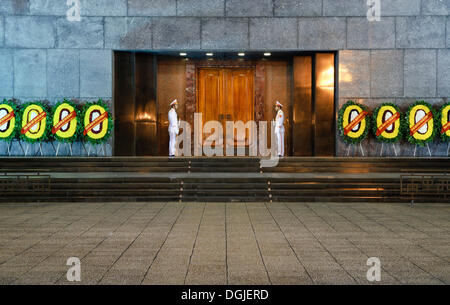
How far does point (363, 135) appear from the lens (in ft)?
64.5

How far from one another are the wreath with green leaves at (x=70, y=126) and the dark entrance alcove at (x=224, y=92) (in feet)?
5.10

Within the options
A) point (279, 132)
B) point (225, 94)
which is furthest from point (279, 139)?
point (225, 94)

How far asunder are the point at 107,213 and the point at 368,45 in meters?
13.5

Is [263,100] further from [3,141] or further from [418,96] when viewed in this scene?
[3,141]

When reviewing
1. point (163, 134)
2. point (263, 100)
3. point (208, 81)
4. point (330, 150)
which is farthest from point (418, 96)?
point (163, 134)

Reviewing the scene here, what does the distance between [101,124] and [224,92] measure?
19.0 feet

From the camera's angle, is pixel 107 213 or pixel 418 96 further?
pixel 418 96

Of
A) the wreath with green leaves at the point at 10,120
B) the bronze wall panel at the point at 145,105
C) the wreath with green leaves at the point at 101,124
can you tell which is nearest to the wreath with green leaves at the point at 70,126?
the wreath with green leaves at the point at 101,124

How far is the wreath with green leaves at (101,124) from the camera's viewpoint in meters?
19.5

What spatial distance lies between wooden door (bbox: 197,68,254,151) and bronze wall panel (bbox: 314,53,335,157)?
313 centimetres

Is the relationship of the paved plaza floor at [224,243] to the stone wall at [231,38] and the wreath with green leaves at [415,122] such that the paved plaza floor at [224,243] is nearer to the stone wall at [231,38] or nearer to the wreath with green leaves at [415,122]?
the wreath with green leaves at [415,122]

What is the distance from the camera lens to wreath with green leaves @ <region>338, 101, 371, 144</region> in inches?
776

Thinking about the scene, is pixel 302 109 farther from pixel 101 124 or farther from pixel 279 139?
pixel 101 124

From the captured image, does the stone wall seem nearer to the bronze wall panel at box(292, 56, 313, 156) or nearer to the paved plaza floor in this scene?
the bronze wall panel at box(292, 56, 313, 156)
